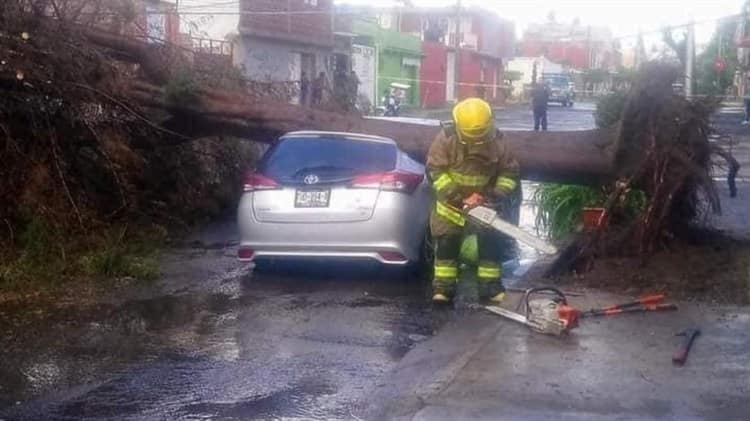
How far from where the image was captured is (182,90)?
12.9m

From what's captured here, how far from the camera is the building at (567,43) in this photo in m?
89.8

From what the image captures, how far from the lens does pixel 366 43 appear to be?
167 ft

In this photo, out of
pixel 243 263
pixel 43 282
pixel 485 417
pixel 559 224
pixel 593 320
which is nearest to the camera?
pixel 485 417

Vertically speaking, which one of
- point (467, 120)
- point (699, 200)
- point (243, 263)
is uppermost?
point (467, 120)

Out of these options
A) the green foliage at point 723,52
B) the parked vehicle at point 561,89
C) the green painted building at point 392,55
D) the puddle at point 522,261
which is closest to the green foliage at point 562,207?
the puddle at point 522,261

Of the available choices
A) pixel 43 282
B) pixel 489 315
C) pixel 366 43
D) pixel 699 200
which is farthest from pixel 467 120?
pixel 366 43

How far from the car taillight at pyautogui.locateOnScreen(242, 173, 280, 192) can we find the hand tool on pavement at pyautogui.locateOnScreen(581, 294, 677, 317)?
3388 mm

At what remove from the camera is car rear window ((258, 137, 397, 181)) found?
11.5 metres

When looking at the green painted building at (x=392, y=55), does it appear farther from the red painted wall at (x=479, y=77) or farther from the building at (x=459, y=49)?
the red painted wall at (x=479, y=77)

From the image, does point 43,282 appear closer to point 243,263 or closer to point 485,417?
point 243,263

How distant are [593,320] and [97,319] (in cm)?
389

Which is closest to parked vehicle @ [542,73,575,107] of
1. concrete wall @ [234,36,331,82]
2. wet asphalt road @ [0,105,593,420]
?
concrete wall @ [234,36,331,82]

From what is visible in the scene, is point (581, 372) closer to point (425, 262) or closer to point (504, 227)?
point (504, 227)

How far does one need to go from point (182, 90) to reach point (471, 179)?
4026 millimetres
